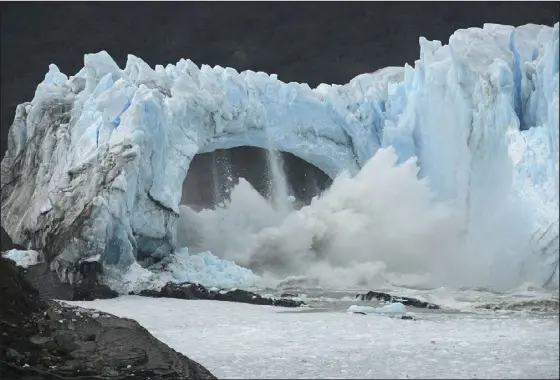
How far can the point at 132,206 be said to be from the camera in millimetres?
17188

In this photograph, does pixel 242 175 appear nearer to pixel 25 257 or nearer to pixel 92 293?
pixel 25 257

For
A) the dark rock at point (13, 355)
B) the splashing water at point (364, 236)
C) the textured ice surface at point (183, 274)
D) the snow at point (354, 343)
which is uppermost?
the splashing water at point (364, 236)

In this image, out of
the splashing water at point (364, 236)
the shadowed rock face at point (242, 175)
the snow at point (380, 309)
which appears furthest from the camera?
the shadowed rock face at point (242, 175)

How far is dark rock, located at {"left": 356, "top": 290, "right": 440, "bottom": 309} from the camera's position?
14.1 metres

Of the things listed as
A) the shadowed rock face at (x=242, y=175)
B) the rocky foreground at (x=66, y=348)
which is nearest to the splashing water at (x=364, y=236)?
the shadowed rock face at (x=242, y=175)

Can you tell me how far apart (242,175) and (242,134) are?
926cm

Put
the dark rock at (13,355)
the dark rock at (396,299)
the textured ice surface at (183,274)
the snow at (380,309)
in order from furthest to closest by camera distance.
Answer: the textured ice surface at (183,274) < the dark rock at (396,299) < the snow at (380,309) < the dark rock at (13,355)

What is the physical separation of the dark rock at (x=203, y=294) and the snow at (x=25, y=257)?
3.48 m

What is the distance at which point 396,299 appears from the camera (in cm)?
1477

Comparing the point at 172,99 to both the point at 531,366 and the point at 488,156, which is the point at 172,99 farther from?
the point at 531,366

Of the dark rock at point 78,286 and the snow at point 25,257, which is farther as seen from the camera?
the snow at point 25,257

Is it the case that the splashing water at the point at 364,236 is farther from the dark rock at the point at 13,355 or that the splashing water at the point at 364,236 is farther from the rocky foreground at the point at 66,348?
the dark rock at the point at 13,355

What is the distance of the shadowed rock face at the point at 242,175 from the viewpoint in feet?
87.0

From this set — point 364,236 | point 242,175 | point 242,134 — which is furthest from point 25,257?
point 242,175
